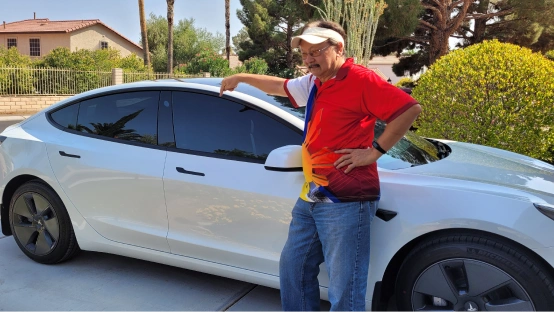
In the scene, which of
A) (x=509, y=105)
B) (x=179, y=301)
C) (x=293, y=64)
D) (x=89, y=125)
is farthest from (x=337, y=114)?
(x=293, y=64)

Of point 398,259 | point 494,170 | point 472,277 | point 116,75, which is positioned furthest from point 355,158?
point 116,75

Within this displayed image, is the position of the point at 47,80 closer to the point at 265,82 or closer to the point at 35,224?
the point at 35,224

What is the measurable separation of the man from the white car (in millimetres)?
276

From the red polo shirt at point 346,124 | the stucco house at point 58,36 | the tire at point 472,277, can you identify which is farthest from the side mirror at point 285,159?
the stucco house at point 58,36

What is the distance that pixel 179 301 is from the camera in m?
3.40

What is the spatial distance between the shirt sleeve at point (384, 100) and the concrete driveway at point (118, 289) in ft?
5.20

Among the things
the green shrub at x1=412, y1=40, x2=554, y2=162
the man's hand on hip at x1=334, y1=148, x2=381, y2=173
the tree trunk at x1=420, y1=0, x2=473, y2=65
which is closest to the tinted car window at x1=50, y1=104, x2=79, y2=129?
the man's hand on hip at x1=334, y1=148, x2=381, y2=173

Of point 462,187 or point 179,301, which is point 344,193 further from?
point 179,301

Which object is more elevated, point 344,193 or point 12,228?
point 344,193

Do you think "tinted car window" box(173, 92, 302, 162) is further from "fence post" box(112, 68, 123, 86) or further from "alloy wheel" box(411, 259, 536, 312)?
"fence post" box(112, 68, 123, 86)

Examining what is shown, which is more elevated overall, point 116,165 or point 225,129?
point 225,129

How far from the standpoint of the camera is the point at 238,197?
116 inches

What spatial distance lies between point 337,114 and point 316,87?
262 millimetres

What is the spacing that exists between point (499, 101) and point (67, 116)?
4416mm
